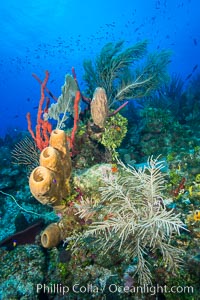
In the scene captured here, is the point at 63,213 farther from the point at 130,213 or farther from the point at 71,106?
the point at 71,106

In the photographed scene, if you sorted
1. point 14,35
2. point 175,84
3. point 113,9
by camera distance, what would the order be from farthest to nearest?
1. point 113,9
2. point 14,35
3. point 175,84

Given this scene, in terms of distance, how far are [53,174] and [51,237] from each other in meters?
1.34

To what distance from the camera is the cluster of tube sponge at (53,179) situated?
146 inches

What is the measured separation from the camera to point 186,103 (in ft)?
38.8

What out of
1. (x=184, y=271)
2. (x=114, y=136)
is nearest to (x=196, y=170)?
(x=114, y=136)

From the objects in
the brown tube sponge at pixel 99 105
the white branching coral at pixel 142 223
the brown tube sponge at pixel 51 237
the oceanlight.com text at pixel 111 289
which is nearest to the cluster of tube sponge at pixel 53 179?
the brown tube sponge at pixel 51 237

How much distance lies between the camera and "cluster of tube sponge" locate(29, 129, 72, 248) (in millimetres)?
3697

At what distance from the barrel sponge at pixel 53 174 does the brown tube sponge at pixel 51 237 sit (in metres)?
0.44

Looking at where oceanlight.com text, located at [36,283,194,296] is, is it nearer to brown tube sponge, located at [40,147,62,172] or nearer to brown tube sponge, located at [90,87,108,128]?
brown tube sponge, located at [40,147,62,172]

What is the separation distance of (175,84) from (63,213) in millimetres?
11158

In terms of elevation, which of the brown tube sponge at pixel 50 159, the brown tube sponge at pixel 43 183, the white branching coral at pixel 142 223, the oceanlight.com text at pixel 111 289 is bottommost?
the oceanlight.com text at pixel 111 289

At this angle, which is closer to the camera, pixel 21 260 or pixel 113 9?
pixel 21 260

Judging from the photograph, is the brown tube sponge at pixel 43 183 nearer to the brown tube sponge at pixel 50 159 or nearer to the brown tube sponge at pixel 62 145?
the brown tube sponge at pixel 50 159

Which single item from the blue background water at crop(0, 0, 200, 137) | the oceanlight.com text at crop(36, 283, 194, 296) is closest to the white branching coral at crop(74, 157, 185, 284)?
the oceanlight.com text at crop(36, 283, 194, 296)
